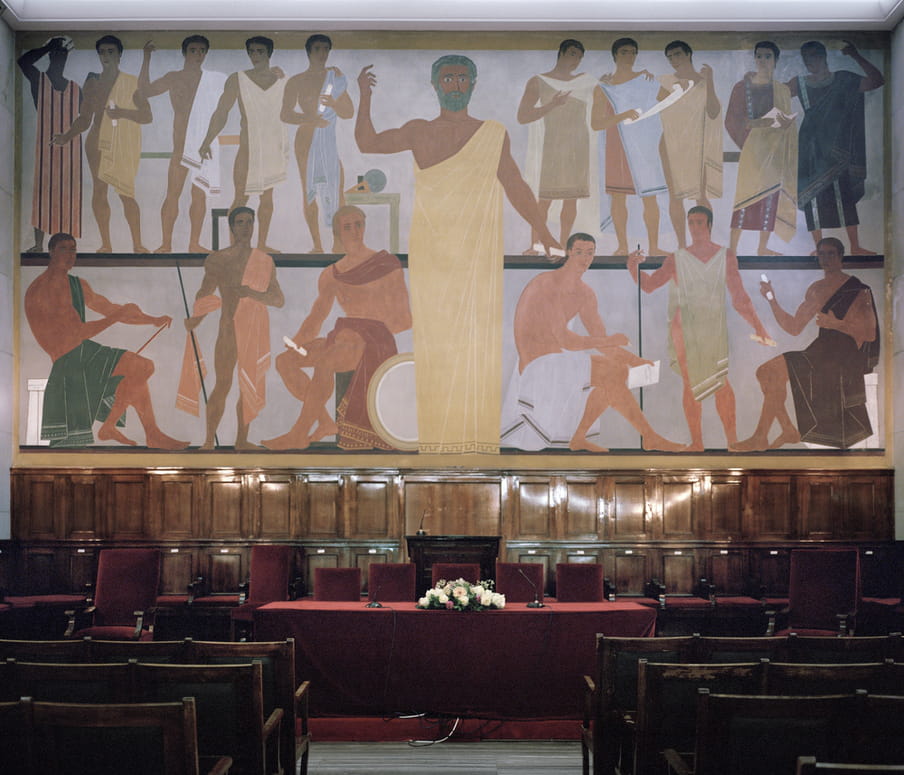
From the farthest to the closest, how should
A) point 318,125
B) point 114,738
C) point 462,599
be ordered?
point 318,125
point 462,599
point 114,738

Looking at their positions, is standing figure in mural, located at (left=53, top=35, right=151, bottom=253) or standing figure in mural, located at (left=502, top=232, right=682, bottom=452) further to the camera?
standing figure in mural, located at (left=53, top=35, right=151, bottom=253)

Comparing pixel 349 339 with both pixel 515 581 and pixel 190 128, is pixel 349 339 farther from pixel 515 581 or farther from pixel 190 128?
pixel 515 581

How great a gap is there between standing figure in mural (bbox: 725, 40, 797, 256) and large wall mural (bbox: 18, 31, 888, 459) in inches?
1.1

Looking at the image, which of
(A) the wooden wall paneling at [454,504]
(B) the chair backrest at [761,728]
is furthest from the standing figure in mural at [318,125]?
(B) the chair backrest at [761,728]

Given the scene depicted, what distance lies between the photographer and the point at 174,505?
917cm

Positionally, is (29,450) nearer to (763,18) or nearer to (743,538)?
(743,538)

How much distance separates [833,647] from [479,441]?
5491 mm

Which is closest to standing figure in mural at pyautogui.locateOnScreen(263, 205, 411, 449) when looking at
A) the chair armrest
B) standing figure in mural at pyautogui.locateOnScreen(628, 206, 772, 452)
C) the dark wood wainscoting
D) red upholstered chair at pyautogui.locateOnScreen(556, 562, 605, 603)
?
the dark wood wainscoting

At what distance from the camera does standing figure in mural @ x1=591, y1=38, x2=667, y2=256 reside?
9328 millimetres

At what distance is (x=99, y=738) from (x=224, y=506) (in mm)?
6758

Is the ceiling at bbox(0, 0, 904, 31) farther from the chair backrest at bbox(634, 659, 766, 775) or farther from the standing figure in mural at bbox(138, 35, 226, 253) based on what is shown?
the chair backrest at bbox(634, 659, 766, 775)

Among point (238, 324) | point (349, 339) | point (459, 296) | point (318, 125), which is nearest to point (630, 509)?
point (459, 296)

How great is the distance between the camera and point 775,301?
30.5 ft

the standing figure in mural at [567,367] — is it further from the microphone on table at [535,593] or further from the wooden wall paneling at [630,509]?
the microphone on table at [535,593]
